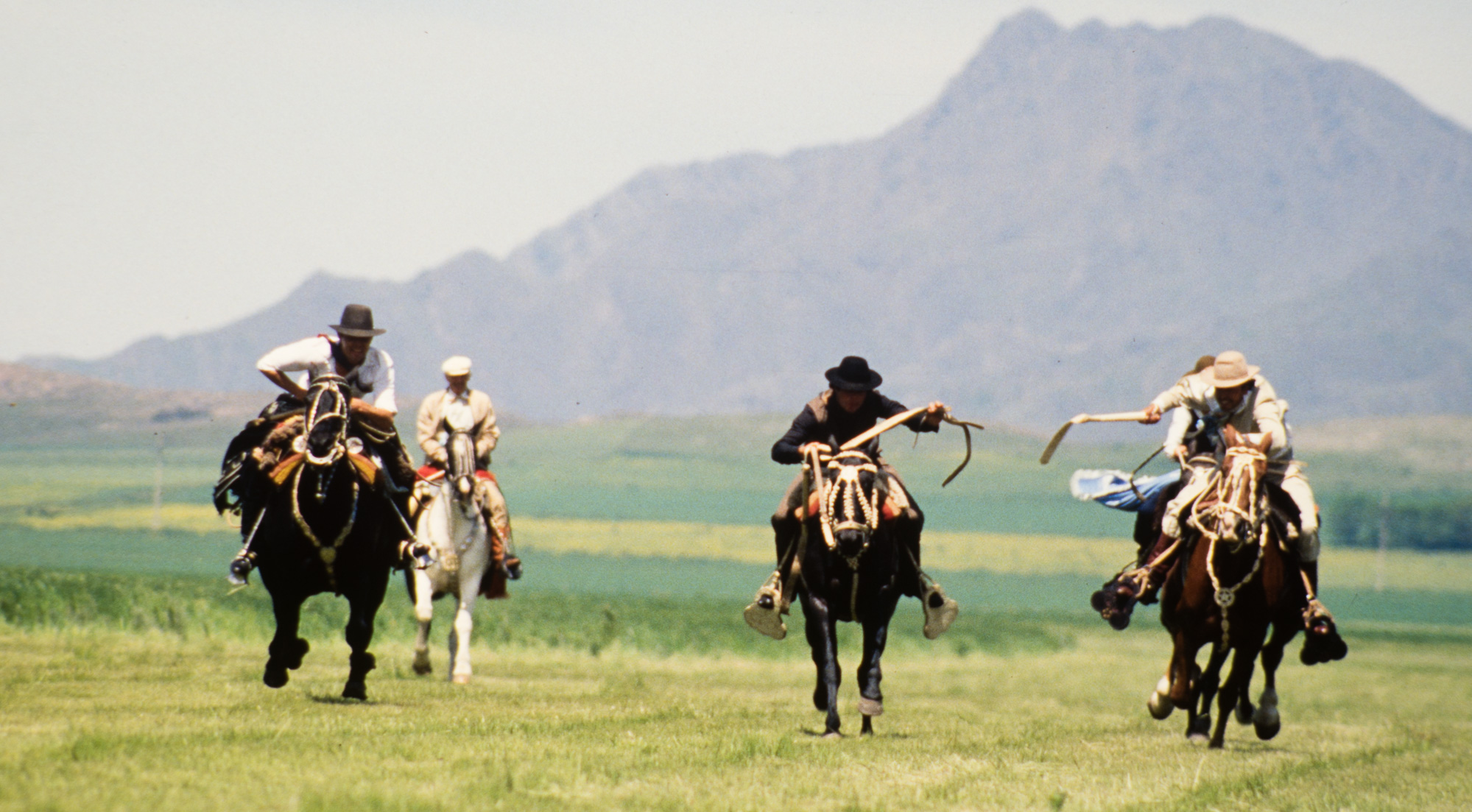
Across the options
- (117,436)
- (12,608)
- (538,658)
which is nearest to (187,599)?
(12,608)

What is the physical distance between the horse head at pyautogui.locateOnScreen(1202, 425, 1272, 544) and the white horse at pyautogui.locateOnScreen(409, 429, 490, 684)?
23.4ft

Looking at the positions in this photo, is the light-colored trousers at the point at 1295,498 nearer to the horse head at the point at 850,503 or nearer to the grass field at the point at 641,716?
the grass field at the point at 641,716

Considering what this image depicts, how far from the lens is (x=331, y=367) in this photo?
44.7 ft

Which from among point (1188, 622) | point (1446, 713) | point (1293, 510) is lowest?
point (1446, 713)

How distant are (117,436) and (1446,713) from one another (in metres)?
160

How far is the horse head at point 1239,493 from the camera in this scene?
508 inches

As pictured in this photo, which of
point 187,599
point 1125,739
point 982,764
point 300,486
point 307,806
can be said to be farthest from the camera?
point 187,599

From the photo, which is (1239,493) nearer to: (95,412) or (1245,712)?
(1245,712)

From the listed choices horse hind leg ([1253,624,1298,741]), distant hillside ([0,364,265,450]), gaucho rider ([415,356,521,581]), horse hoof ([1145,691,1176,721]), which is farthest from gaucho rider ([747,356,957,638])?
distant hillside ([0,364,265,450])

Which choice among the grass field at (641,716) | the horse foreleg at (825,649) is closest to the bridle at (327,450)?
the grass field at (641,716)

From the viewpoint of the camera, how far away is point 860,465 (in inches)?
527

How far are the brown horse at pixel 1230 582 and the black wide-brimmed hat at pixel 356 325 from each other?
237 inches

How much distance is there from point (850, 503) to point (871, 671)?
141 centimetres

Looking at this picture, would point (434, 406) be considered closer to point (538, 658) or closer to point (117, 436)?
point (538, 658)
